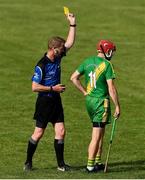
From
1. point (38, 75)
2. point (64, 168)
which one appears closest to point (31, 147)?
point (64, 168)

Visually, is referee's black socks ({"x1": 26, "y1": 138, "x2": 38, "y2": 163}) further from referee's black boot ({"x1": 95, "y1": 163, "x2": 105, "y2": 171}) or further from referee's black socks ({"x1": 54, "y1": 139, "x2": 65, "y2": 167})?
referee's black boot ({"x1": 95, "y1": 163, "x2": 105, "y2": 171})

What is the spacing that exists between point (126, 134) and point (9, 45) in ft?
49.6

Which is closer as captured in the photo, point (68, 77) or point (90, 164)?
point (90, 164)

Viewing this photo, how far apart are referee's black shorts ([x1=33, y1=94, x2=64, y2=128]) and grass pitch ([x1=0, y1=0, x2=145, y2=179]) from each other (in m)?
0.99

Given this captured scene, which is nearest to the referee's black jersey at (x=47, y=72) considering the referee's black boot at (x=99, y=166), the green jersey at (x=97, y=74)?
the green jersey at (x=97, y=74)

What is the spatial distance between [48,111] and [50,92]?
0.38m

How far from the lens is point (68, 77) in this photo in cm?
2594

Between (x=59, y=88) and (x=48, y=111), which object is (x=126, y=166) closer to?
(x=48, y=111)

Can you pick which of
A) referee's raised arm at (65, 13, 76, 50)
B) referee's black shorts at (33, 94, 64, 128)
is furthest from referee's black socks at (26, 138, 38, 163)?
referee's raised arm at (65, 13, 76, 50)

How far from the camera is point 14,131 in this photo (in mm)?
18203

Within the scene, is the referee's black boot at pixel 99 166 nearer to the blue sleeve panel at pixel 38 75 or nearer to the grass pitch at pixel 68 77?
the grass pitch at pixel 68 77

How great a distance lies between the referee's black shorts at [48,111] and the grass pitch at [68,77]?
0.99 m

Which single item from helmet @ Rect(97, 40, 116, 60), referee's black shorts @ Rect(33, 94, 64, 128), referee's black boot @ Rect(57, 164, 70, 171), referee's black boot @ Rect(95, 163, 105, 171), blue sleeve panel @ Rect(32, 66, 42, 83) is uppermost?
helmet @ Rect(97, 40, 116, 60)

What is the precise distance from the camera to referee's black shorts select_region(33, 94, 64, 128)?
13.8 meters
